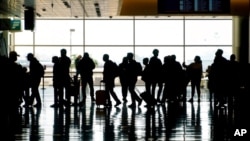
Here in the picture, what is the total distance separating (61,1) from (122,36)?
8.75 meters

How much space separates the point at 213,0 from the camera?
15.3 meters

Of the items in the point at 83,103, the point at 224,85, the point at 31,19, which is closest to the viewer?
the point at 224,85

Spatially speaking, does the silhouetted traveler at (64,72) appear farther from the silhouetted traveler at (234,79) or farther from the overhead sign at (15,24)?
the overhead sign at (15,24)

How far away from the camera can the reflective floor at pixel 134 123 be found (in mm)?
9273

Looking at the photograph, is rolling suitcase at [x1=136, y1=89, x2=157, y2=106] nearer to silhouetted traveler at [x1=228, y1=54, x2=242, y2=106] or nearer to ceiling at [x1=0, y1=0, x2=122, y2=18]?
silhouetted traveler at [x1=228, y1=54, x2=242, y2=106]

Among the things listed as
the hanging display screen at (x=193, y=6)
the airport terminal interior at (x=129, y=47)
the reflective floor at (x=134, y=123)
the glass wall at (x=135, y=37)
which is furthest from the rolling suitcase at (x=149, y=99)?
the glass wall at (x=135, y=37)

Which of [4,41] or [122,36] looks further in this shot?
[122,36]

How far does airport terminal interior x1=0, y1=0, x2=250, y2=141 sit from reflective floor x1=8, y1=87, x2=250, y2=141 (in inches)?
0.6

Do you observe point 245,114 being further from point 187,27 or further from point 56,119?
point 187,27

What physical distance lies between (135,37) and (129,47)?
2.02 feet

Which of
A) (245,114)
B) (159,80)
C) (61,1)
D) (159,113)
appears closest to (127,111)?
(159,113)

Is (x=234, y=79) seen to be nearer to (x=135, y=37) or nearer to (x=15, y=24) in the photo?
(x=15, y=24)

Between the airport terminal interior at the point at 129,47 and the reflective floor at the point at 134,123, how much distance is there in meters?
0.02

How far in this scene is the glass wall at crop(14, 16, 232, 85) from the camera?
104 feet
